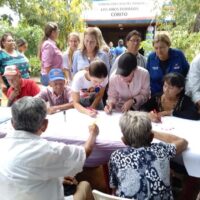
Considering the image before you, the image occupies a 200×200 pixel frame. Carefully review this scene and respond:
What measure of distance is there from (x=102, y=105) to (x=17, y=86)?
899 millimetres

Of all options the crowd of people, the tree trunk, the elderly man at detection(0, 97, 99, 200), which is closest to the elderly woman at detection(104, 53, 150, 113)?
the crowd of people

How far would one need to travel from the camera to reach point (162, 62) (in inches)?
137

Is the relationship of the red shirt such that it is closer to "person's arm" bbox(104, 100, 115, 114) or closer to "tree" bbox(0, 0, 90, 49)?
"person's arm" bbox(104, 100, 115, 114)

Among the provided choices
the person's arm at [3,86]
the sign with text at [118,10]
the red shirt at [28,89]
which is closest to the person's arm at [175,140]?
the red shirt at [28,89]

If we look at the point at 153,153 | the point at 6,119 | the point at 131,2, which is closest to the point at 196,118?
the point at 153,153

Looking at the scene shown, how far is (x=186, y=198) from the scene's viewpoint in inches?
100

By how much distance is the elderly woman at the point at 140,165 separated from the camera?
1769 millimetres

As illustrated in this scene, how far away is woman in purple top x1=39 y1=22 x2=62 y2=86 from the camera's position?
4.77 m

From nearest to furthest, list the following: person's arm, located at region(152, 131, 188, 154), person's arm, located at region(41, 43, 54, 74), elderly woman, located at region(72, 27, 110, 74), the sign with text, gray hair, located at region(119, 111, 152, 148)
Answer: gray hair, located at region(119, 111, 152, 148)
person's arm, located at region(152, 131, 188, 154)
elderly woman, located at region(72, 27, 110, 74)
person's arm, located at region(41, 43, 54, 74)
the sign with text

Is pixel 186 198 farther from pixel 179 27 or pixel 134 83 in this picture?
pixel 179 27

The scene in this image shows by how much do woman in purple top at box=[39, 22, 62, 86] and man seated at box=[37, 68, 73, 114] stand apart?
146 centimetres

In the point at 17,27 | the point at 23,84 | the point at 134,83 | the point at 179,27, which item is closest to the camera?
the point at 134,83

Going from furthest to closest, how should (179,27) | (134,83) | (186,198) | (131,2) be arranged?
1. (131,2)
2. (179,27)
3. (134,83)
4. (186,198)

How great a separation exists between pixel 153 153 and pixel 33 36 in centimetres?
1061
